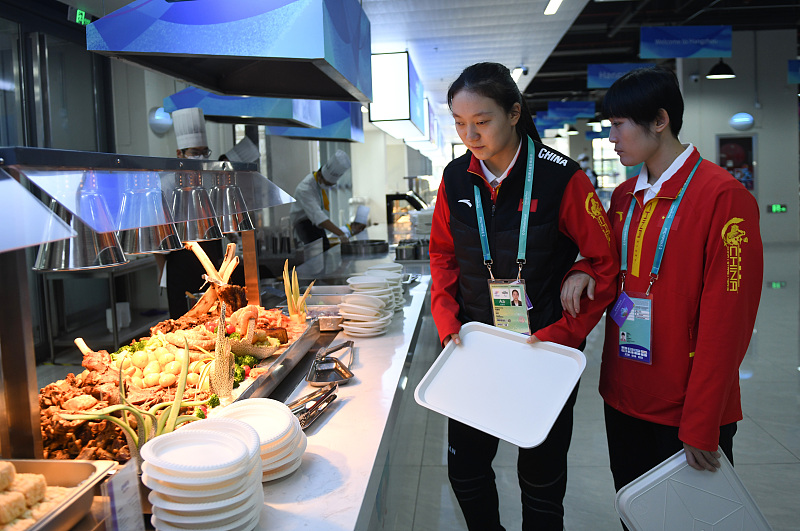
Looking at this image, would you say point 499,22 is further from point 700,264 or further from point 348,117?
point 700,264

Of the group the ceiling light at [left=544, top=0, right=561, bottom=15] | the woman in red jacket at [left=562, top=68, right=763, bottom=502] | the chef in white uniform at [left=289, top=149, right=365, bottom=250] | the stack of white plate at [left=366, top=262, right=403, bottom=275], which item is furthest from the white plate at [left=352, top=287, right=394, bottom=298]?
the ceiling light at [left=544, top=0, right=561, bottom=15]

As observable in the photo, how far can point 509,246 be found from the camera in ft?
6.42

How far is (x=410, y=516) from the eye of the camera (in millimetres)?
2949

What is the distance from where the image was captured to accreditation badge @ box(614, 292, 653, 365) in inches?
72.5

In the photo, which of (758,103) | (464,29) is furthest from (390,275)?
(758,103)

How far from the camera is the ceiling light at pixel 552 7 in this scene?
609cm

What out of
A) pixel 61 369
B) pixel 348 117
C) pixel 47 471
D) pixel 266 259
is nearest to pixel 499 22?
pixel 348 117

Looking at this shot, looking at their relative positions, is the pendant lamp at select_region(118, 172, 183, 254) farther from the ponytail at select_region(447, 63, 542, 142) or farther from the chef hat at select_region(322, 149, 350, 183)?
the chef hat at select_region(322, 149, 350, 183)

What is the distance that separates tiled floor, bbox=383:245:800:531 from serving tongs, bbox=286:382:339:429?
832 mm

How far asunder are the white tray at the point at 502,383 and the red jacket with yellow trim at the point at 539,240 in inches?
2.8

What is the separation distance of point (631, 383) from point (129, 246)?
148 centimetres

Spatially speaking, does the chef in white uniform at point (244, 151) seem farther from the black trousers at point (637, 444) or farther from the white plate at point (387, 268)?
the black trousers at point (637, 444)

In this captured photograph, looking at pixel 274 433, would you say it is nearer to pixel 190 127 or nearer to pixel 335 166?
pixel 190 127

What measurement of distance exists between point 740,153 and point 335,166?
9310 millimetres
